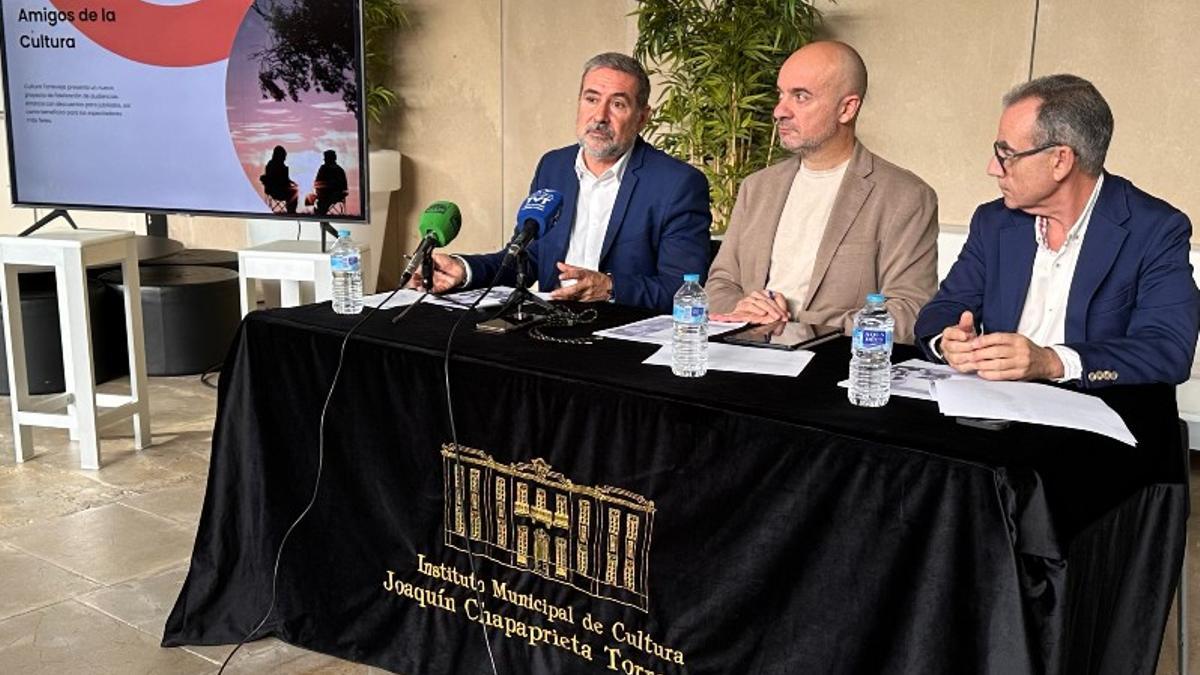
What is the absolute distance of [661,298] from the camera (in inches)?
124

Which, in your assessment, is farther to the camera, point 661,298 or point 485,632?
point 661,298

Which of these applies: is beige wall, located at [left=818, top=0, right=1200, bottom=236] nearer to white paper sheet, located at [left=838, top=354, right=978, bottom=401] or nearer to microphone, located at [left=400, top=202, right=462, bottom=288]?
white paper sheet, located at [left=838, top=354, right=978, bottom=401]

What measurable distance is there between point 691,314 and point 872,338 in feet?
1.22

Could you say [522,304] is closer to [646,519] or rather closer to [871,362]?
[646,519]

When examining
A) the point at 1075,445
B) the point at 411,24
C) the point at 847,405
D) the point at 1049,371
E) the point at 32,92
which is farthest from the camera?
the point at 411,24

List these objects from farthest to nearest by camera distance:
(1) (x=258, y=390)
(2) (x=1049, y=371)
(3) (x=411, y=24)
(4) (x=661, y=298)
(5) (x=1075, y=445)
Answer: (3) (x=411, y=24) < (4) (x=661, y=298) < (1) (x=258, y=390) < (2) (x=1049, y=371) < (5) (x=1075, y=445)

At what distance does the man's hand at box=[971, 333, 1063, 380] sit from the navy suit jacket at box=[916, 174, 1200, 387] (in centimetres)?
7

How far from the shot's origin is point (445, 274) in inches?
118

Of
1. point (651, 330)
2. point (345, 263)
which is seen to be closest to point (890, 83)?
point (651, 330)

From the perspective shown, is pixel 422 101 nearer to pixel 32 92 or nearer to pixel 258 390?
pixel 32 92

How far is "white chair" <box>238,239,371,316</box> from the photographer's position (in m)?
3.83

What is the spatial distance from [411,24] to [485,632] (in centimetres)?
549

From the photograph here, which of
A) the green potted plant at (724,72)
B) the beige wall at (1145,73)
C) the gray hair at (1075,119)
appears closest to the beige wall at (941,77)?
the beige wall at (1145,73)

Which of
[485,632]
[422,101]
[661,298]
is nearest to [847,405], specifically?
[485,632]
